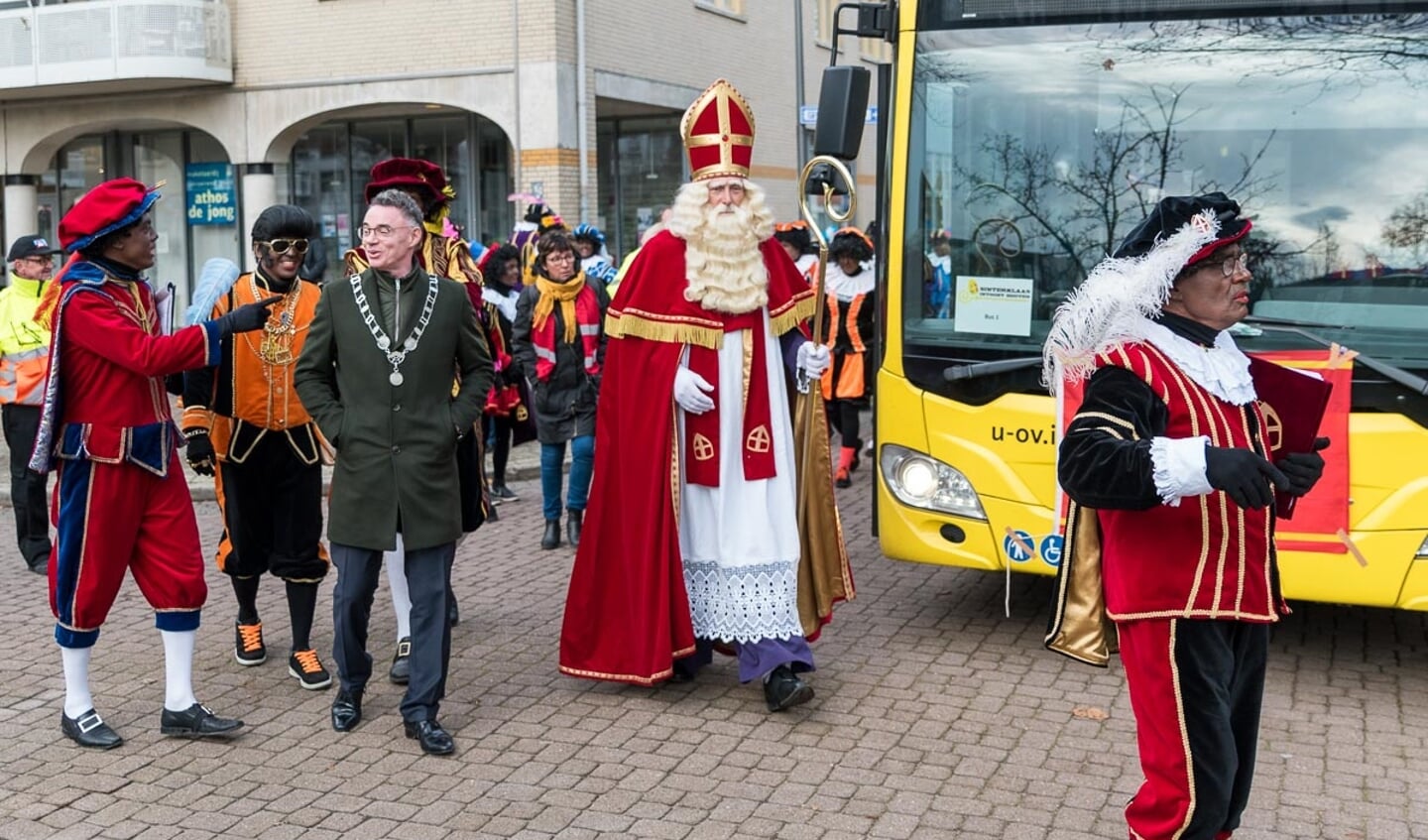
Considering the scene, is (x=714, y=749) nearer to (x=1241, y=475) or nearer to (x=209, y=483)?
(x=1241, y=475)

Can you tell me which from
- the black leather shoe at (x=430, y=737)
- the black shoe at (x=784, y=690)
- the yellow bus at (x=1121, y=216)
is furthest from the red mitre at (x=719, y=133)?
the black leather shoe at (x=430, y=737)

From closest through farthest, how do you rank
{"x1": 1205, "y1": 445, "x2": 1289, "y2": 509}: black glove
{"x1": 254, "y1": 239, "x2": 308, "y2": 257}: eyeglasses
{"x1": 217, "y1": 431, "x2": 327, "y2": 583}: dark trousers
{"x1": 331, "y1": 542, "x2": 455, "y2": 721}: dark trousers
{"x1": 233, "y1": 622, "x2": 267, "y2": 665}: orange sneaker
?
1. {"x1": 1205, "y1": 445, "x2": 1289, "y2": 509}: black glove
2. {"x1": 331, "y1": 542, "x2": 455, "y2": 721}: dark trousers
3. {"x1": 254, "y1": 239, "x2": 308, "y2": 257}: eyeglasses
4. {"x1": 217, "y1": 431, "x2": 327, "y2": 583}: dark trousers
5. {"x1": 233, "y1": 622, "x2": 267, "y2": 665}: orange sneaker

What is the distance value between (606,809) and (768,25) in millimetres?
21256

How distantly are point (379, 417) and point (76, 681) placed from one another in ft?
4.79

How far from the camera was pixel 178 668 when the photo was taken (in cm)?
552

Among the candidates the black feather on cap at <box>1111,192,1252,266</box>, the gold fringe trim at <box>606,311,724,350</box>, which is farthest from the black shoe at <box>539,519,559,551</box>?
the black feather on cap at <box>1111,192,1252,266</box>

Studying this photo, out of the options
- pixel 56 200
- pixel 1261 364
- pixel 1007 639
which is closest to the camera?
pixel 1261 364

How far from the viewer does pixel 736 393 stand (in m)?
5.92

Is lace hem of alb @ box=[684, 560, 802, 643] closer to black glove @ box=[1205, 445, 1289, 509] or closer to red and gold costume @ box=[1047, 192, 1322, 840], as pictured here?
red and gold costume @ box=[1047, 192, 1322, 840]

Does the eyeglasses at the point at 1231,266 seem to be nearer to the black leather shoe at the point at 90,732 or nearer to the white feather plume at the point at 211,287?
the white feather plume at the point at 211,287

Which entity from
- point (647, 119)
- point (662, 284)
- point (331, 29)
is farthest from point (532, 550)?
point (647, 119)

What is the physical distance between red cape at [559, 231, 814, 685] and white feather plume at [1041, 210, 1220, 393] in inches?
95.0

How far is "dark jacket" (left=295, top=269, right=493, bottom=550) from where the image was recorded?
533 cm

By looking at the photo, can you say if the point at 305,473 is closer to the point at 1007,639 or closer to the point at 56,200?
the point at 1007,639
